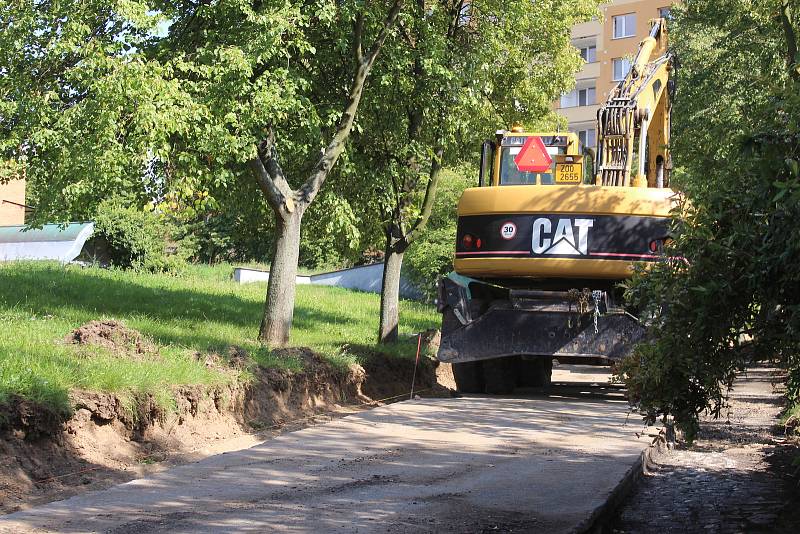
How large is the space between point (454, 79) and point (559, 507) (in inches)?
430

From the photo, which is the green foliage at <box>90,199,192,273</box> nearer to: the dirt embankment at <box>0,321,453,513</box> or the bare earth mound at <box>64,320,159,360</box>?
the dirt embankment at <box>0,321,453,513</box>

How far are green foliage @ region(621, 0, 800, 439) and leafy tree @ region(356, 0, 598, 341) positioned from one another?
10.7 metres

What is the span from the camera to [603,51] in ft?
200

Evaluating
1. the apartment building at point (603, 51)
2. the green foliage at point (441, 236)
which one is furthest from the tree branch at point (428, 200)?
the apartment building at point (603, 51)

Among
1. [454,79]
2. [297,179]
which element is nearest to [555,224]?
[454,79]

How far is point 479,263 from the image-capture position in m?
14.5

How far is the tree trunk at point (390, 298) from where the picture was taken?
1920 cm

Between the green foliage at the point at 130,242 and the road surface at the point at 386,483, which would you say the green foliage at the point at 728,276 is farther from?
the green foliage at the point at 130,242

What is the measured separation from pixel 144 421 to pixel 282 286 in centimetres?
526

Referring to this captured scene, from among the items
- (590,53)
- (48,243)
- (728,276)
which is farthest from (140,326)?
(590,53)

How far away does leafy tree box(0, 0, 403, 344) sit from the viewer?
12.7m

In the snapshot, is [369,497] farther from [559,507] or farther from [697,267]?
[697,267]

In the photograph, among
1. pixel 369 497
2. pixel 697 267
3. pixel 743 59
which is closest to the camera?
pixel 697 267

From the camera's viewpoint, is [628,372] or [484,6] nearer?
[628,372]
